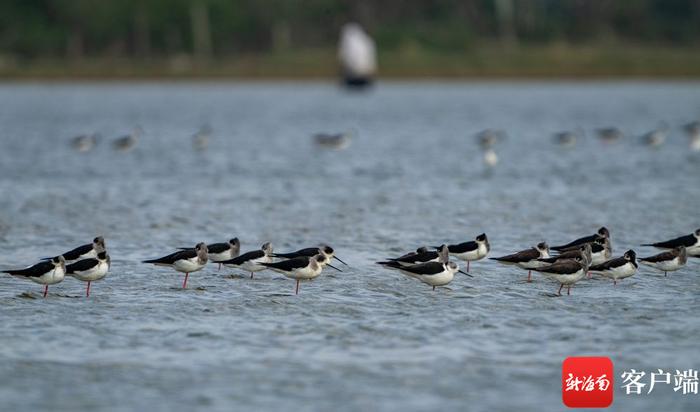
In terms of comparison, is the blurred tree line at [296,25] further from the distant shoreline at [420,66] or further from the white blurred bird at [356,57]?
the white blurred bird at [356,57]

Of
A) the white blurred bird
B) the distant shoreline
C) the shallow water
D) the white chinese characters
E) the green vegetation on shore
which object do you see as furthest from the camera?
the green vegetation on shore

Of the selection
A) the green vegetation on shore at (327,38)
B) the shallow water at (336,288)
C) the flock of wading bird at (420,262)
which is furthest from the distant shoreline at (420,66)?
the flock of wading bird at (420,262)

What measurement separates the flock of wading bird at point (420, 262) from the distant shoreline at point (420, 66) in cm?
10798

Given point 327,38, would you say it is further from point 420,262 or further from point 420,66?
point 420,262

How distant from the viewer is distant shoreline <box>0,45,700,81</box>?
425 ft

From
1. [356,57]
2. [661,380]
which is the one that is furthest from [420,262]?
[356,57]

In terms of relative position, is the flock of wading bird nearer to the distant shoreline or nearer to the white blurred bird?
the white blurred bird

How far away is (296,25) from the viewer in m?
151

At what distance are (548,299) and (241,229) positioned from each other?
11111 mm

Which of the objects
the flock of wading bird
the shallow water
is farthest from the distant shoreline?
the flock of wading bird

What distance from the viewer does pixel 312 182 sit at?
137 ft

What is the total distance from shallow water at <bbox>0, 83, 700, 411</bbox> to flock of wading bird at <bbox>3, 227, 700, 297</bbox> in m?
0.33

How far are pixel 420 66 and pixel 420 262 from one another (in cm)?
11894

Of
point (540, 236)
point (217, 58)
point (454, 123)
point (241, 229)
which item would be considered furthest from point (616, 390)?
point (217, 58)
